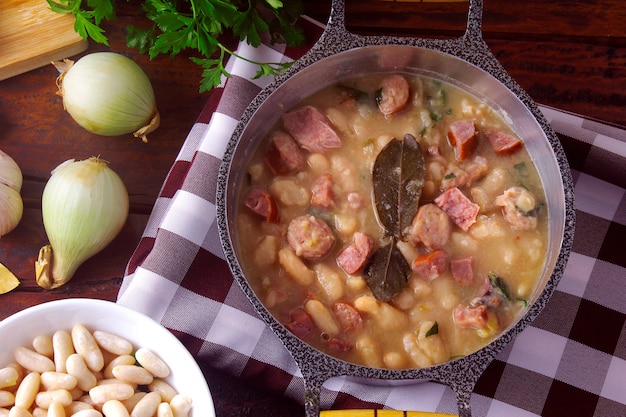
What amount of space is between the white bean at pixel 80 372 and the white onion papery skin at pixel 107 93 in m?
0.71

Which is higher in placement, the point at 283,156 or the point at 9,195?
the point at 283,156

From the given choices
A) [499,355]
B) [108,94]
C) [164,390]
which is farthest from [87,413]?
[499,355]

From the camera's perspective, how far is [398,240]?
2.03 meters

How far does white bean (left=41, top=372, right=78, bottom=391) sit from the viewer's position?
2.03 metres

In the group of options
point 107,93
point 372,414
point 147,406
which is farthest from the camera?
point 107,93

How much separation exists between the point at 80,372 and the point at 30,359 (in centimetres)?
14

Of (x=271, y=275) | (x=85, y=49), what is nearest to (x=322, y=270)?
(x=271, y=275)

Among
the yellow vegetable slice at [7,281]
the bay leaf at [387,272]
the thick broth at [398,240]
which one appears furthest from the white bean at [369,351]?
the yellow vegetable slice at [7,281]

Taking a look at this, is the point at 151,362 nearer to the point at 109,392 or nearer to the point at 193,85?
the point at 109,392

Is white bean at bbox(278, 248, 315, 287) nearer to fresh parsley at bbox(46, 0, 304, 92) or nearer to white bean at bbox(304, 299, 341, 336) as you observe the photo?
white bean at bbox(304, 299, 341, 336)

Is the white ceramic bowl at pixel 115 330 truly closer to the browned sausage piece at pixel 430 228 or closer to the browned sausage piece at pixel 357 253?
the browned sausage piece at pixel 357 253

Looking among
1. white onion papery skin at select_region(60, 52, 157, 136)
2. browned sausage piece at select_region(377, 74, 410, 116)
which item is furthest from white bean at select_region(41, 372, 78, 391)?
browned sausage piece at select_region(377, 74, 410, 116)

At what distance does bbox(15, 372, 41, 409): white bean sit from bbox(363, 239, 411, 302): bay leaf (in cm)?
93

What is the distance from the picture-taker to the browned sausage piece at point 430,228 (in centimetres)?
202
